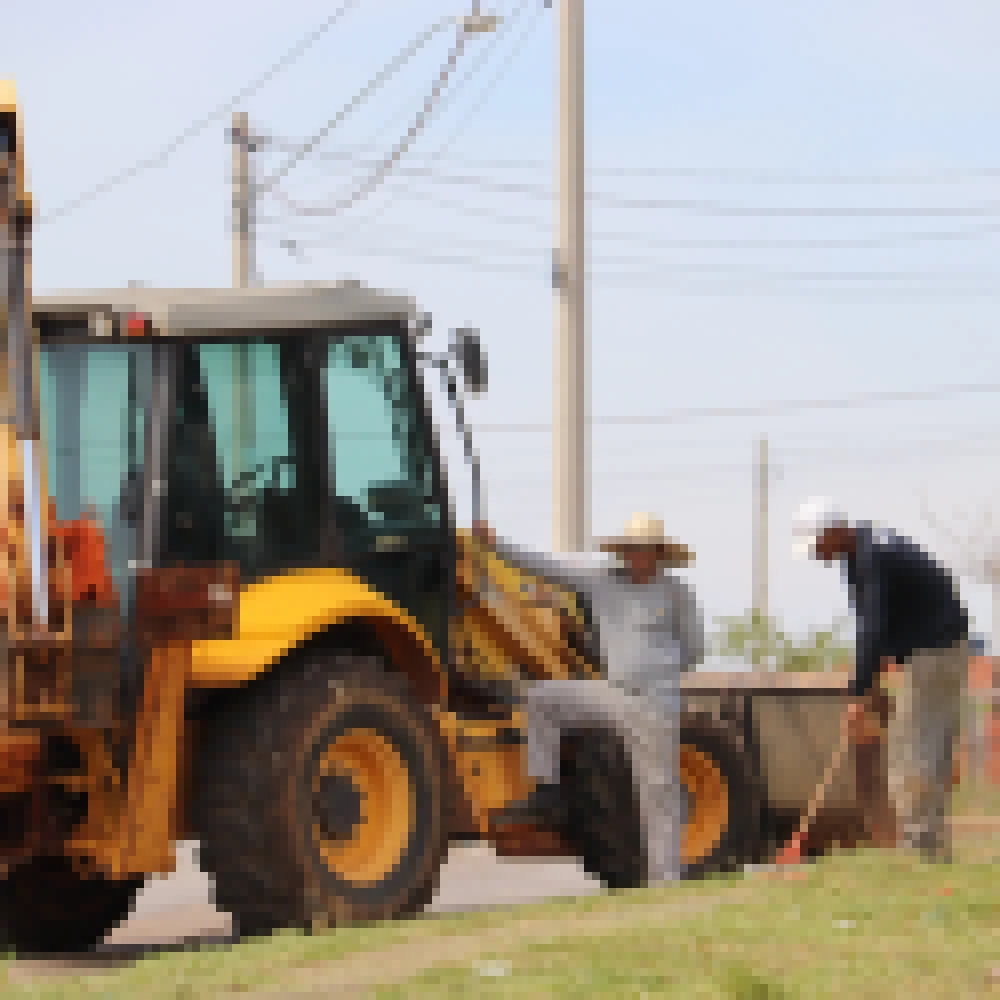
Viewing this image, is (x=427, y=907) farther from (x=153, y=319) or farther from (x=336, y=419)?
(x=153, y=319)

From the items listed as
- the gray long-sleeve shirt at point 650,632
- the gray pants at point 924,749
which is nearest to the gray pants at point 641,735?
the gray long-sleeve shirt at point 650,632

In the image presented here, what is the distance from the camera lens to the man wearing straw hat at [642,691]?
40.5ft

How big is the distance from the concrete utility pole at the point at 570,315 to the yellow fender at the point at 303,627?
10922mm

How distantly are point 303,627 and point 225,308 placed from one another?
1.69m

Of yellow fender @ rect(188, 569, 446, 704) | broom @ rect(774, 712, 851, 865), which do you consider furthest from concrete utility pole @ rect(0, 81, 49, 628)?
broom @ rect(774, 712, 851, 865)

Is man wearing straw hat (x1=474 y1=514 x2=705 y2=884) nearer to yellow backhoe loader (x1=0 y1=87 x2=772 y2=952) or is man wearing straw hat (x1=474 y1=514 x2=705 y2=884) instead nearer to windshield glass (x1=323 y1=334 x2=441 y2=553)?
yellow backhoe loader (x1=0 y1=87 x2=772 y2=952)

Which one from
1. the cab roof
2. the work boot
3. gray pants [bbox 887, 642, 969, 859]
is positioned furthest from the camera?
gray pants [bbox 887, 642, 969, 859]

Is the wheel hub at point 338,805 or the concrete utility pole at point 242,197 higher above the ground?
the concrete utility pole at point 242,197

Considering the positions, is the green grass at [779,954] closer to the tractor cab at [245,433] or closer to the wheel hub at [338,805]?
the wheel hub at [338,805]

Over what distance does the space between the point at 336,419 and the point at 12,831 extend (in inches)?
104

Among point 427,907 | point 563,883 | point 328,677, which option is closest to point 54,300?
point 328,677

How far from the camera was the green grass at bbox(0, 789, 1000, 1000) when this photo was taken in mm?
8430

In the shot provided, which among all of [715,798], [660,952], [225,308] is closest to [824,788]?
[715,798]

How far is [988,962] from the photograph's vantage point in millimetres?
8984
